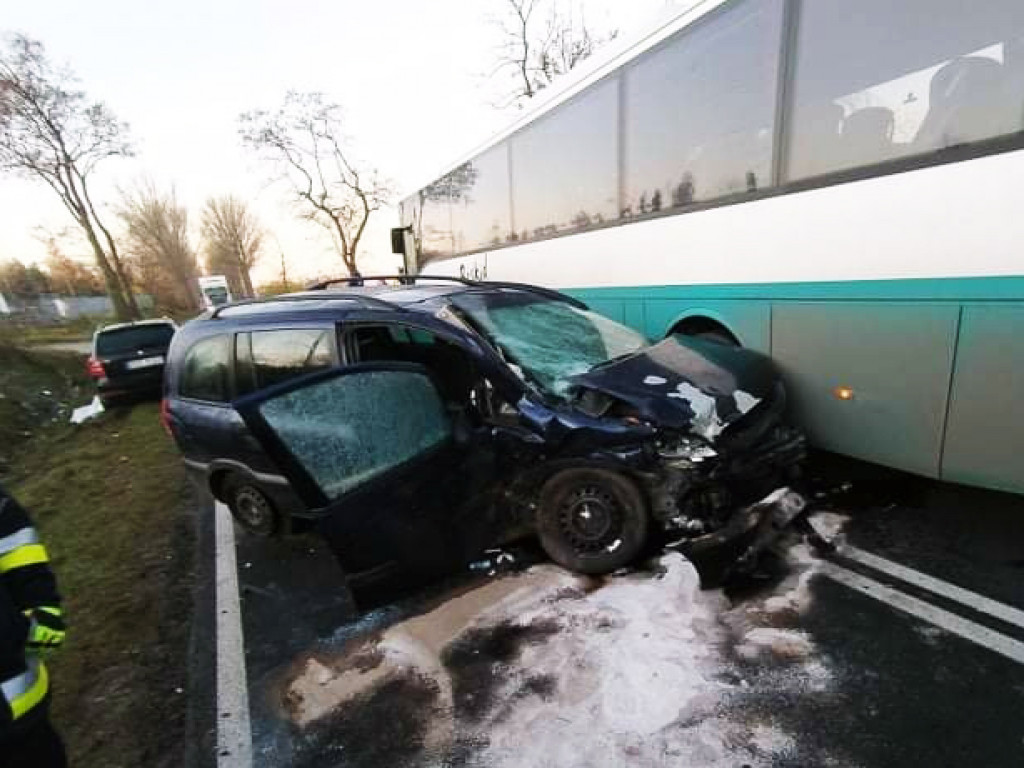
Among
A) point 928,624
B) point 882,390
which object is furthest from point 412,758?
point 882,390

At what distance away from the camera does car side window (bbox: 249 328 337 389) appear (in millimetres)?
3840

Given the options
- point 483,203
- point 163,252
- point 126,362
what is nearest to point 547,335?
point 483,203

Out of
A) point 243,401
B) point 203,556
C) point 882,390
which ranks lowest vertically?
point 203,556

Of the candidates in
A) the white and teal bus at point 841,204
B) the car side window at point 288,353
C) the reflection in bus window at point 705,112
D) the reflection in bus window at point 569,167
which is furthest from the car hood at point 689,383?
the reflection in bus window at point 569,167

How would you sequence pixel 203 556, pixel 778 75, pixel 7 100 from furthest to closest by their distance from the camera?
pixel 7 100
pixel 203 556
pixel 778 75

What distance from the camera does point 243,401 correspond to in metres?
2.34

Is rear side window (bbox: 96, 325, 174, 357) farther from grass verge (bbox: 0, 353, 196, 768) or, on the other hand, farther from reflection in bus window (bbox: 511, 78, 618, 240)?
A: reflection in bus window (bbox: 511, 78, 618, 240)

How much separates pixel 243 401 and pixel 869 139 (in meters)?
3.87

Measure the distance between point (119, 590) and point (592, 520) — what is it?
3420mm

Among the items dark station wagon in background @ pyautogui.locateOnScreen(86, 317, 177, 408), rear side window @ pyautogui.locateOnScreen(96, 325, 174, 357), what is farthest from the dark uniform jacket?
rear side window @ pyautogui.locateOnScreen(96, 325, 174, 357)

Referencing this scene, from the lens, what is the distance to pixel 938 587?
10.1ft

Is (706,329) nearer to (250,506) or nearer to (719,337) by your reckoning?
(719,337)

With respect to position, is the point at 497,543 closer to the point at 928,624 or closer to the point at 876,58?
the point at 928,624

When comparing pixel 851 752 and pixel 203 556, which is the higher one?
pixel 851 752
